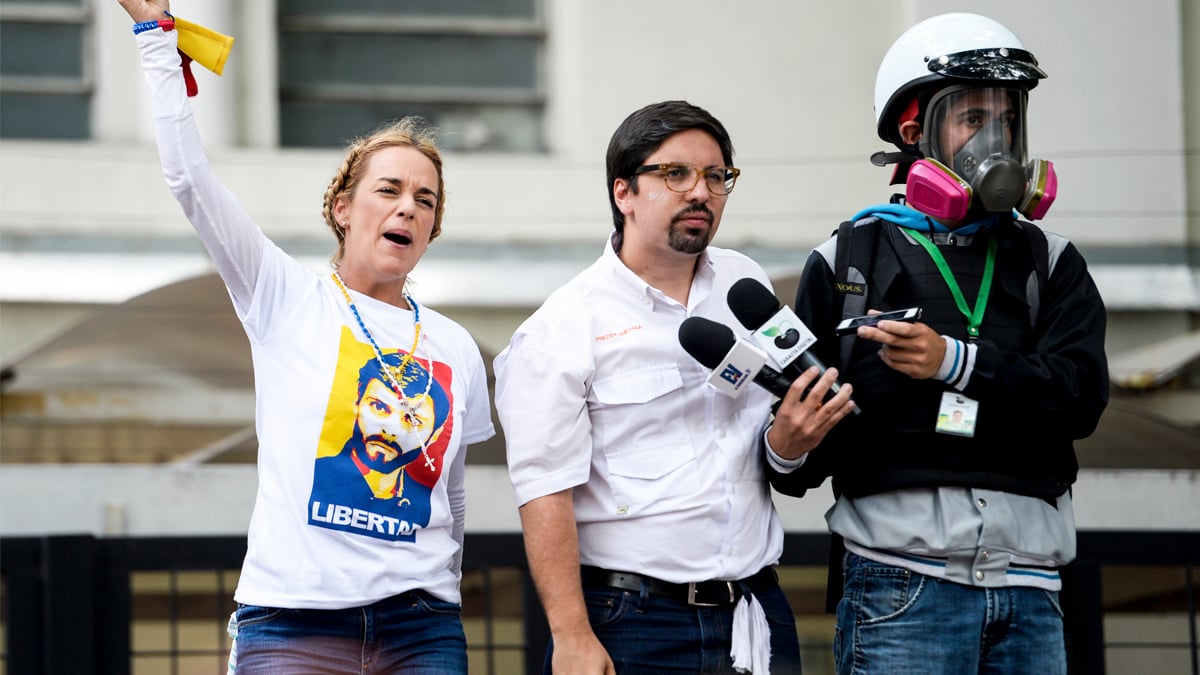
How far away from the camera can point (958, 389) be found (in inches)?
96.1

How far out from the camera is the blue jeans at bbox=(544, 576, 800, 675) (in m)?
2.54

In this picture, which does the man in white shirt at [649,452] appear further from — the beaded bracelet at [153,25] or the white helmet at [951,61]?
the beaded bracelet at [153,25]

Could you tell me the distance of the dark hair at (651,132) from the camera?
2658 mm

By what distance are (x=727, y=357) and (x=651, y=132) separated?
1.53 ft

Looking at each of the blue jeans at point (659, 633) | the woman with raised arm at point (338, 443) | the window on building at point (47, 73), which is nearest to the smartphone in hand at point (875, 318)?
the blue jeans at point (659, 633)

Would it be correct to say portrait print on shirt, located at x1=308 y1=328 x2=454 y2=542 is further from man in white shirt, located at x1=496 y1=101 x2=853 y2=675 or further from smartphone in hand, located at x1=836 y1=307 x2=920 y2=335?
smartphone in hand, located at x1=836 y1=307 x2=920 y2=335

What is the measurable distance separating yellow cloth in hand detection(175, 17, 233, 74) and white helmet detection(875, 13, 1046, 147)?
3.82 feet

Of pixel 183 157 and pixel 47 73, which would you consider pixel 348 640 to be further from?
pixel 47 73

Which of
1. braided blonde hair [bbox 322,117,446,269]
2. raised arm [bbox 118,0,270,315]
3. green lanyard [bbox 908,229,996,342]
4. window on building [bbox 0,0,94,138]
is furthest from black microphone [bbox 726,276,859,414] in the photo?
window on building [bbox 0,0,94,138]

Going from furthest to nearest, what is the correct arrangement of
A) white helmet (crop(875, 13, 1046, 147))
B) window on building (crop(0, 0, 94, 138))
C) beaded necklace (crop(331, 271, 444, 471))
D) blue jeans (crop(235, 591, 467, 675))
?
window on building (crop(0, 0, 94, 138)) < white helmet (crop(875, 13, 1046, 147)) < beaded necklace (crop(331, 271, 444, 471)) < blue jeans (crop(235, 591, 467, 675))

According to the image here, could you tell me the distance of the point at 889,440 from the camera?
2.51 meters

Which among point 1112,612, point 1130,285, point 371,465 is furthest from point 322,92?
point 371,465

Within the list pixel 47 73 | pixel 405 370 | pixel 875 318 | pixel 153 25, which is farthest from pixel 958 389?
pixel 47 73

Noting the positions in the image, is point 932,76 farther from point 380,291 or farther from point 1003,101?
point 380,291
